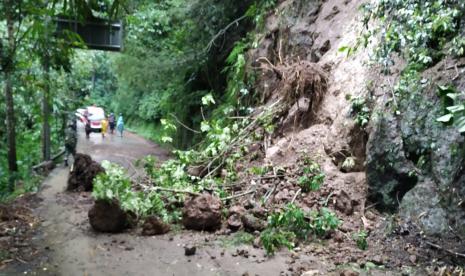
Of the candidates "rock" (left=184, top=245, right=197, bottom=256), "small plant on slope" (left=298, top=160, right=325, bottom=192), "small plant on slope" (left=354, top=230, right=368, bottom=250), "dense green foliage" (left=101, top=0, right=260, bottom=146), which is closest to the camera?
"small plant on slope" (left=354, top=230, right=368, bottom=250)

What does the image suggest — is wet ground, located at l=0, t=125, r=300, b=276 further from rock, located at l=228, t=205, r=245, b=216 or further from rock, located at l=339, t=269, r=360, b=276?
rock, located at l=339, t=269, r=360, b=276

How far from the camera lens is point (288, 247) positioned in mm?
6184

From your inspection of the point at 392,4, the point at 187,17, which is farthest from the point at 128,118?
the point at 392,4

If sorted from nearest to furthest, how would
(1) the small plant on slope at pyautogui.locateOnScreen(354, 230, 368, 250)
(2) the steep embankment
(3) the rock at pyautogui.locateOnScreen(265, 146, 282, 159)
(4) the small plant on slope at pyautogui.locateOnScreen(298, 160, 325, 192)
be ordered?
(2) the steep embankment
(1) the small plant on slope at pyautogui.locateOnScreen(354, 230, 368, 250)
(4) the small plant on slope at pyautogui.locateOnScreen(298, 160, 325, 192)
(3) the rock at pyautogui.locateOnScreen(265, 146, 282, 159)

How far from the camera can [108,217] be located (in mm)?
7125

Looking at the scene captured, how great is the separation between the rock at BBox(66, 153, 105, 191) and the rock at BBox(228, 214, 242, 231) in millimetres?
4246

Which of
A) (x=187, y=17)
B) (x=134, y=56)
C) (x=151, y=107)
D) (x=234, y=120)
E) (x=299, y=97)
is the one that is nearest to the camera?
(x=299, y=97)

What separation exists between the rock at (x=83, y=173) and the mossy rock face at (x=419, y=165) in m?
6.11

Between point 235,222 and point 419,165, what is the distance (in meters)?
2.79

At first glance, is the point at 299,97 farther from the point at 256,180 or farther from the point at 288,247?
the point at 288,247

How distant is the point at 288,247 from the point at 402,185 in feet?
6.12

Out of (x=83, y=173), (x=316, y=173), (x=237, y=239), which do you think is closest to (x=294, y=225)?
(x=237, y=239)

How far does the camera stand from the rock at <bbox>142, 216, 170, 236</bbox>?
7.02 m

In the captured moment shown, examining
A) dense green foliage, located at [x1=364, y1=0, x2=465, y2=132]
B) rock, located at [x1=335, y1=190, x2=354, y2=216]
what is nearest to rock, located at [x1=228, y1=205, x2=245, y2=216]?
rock, located at [x1=335, y1=190, x2=354, y2=216]
